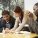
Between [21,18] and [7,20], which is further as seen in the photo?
[7,20]

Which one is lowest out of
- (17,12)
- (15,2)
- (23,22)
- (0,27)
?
(0,27)

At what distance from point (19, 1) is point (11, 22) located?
710 millimetres

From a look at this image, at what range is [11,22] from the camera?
258 centimetres

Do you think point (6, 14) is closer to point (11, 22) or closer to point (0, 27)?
point (11, 22)

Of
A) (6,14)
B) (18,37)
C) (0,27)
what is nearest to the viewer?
(18,37)

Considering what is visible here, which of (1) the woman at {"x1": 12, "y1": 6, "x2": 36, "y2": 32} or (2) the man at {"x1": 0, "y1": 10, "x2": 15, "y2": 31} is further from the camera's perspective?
(2) the man at {"x1": 0, "y1": 10, "x2": 15, "y2": 31}

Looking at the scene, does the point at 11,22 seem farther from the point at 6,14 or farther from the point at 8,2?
the point at 8,2

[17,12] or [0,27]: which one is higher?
[17,12]

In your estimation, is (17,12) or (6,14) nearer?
(17,12)

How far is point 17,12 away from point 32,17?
274 mm

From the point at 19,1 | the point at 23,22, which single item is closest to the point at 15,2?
the point at 19,1

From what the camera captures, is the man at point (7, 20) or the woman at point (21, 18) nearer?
the woman at point (21, 18)

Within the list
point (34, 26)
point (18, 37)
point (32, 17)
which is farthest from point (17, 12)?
point (18, 37)

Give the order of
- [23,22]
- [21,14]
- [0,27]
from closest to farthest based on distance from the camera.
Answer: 1. [23,22]
2. [21,14]
3. [0,27]
